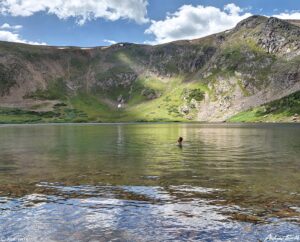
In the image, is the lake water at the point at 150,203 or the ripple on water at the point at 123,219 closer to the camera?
the ripple on water at the point at 123,219

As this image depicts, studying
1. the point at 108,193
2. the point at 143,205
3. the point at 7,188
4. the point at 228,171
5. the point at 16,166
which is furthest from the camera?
the point at 16,166

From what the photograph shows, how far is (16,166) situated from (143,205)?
100 feet

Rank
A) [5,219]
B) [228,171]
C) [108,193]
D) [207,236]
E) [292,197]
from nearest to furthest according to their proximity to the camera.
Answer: [207,236], [5,219], [292,197], [108,193], [228,171]

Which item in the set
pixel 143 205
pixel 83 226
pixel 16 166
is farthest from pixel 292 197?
pixel 16 166

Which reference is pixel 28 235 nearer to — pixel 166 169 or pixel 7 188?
pixel 7 188

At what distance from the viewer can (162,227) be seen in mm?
22328

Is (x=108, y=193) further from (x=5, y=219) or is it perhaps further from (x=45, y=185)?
(x=5, y=219)

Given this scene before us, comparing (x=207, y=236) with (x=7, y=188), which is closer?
(x=207, y=236)

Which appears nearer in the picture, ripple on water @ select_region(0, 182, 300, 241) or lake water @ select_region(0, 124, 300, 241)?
ripple on water @ select_region(0, 182, 300, 241)

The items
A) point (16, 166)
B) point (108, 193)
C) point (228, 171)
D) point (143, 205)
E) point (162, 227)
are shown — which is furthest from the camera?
point (16, 166)

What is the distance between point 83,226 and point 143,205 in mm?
Result: 6428

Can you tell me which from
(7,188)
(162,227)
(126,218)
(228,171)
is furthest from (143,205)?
(228,171)

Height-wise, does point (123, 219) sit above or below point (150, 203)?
above

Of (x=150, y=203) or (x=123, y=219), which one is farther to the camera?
(x=150, y=203)
